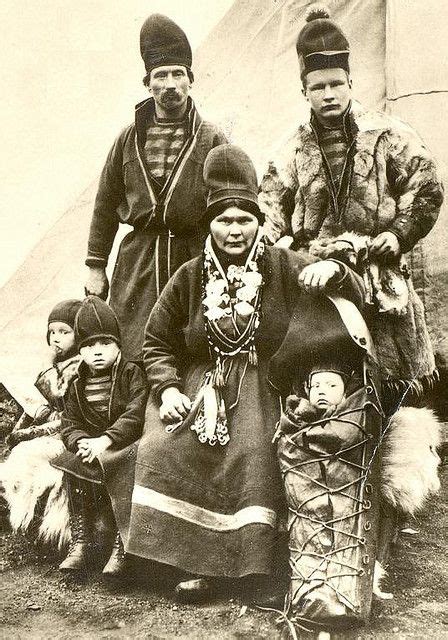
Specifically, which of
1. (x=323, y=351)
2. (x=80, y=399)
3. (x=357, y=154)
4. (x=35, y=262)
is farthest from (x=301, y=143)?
(x=35, y=262)

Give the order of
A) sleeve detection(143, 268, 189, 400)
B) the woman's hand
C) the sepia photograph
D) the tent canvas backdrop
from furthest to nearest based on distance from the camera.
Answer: the tent canvas backdrop → sleeve detection(143, 268, 189, 400) → the woman's hand → the sepia photograph

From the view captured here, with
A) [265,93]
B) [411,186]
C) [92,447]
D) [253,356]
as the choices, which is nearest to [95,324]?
[92,447]

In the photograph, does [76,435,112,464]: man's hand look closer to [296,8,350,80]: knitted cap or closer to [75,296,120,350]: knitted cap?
[75,296,120,350]: knitted cap

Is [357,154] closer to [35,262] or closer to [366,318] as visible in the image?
[366,318]

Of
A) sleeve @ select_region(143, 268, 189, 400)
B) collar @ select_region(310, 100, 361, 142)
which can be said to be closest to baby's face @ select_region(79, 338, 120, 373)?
sleeve @ select_region(143, 268, 189, 400)

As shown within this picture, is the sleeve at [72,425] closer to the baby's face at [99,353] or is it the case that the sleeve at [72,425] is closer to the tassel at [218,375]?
the baby's face at [99,353]

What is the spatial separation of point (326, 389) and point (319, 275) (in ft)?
0.85

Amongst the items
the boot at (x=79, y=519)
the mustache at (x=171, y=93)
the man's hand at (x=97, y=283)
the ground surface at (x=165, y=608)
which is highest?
the mustache at (x=171, y=93)

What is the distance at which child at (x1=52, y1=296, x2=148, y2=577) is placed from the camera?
1931 mm

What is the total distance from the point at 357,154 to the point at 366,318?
17.6 inches

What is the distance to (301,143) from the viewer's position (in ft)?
7.09

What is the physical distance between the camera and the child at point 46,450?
2.02 m

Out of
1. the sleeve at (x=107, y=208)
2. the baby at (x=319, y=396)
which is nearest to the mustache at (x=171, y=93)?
the sleeve at (x=107, y=208)

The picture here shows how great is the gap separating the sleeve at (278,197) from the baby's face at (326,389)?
545mm
